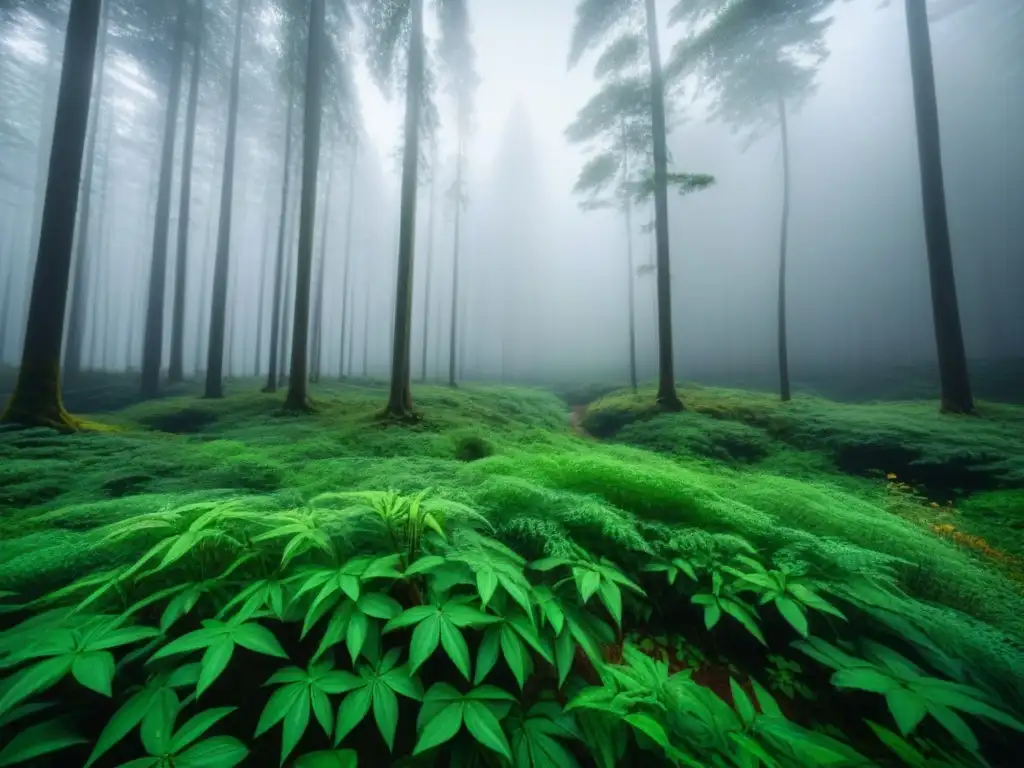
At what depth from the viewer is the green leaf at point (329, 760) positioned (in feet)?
3.80

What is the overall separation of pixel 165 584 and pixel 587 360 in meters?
52.2

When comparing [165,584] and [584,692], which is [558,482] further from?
[165,584]

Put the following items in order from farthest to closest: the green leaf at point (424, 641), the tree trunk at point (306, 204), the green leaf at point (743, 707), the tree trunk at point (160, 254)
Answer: the tree trunk at point (160, 254) < the tree trunk at point (306, 204) < the green leaf at point (743, 707) < the green leaf at point (424, 641)

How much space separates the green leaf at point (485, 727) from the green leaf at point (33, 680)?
1.27m

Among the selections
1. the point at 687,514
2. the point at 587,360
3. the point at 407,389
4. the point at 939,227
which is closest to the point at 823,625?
the point at 687,514

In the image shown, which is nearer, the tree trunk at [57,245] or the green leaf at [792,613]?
the green leaf at [792,613]

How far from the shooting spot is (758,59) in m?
12.2

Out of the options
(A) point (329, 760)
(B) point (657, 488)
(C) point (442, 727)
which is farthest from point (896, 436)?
(A) point (329, 760)

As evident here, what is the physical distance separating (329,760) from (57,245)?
9.30 m

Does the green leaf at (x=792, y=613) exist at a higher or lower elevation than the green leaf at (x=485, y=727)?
higher

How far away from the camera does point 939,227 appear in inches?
319

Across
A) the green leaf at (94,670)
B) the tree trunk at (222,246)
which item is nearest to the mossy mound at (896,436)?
the green leaf at (94,670)

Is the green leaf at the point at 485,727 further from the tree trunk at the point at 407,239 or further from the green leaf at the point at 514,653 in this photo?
the tree trunk at the point at 407,239

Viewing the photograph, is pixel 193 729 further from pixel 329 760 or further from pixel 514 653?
pixel 514 653
